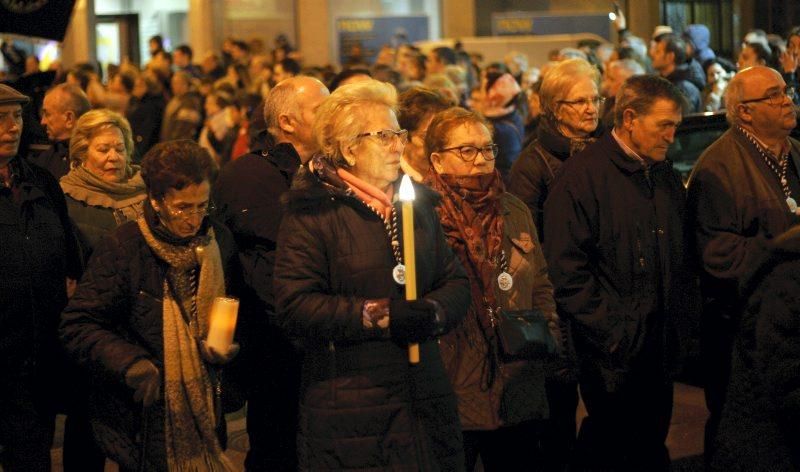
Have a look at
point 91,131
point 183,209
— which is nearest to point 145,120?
point 91,131

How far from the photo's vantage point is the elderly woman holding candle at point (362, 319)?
4.55 metres

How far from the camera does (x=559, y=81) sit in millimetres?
6926

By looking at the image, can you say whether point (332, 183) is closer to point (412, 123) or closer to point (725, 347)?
point (412, 123)

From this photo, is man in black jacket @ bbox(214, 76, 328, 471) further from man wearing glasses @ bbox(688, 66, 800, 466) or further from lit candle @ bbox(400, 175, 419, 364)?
man wearing glasses @ bbox(688, 66, 800, 466)

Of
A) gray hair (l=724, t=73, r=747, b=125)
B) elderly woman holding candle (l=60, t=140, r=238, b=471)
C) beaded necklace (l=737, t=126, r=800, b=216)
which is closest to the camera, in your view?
elderly woman holding candle (l=60, t=140, r=238, b=471)

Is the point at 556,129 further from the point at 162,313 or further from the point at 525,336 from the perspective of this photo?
the point at 162,313

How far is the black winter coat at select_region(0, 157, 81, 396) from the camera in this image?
5.42 m

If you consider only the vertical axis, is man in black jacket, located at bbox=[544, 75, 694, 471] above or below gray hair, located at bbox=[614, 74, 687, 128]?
below

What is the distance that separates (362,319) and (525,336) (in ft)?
3.32

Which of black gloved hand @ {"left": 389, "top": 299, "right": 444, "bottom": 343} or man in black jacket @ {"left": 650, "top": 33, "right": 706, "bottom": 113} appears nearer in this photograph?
black gloved hand @ {"left": 389, "top": 299, "right": 444, "bottom": 343}

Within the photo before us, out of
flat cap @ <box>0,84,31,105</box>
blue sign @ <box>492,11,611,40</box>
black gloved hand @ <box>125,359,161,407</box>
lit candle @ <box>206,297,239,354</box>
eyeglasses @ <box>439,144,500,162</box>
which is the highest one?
blue sign @ <box>492,11,611,40</box>

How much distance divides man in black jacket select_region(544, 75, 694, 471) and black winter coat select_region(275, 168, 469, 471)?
142 centimetres

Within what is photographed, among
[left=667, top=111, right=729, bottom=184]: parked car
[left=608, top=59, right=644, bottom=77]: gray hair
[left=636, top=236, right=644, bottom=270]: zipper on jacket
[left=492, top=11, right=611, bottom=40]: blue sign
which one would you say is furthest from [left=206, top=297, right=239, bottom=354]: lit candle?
[left=492, top=11, right=611, bottom=40]: blue sign

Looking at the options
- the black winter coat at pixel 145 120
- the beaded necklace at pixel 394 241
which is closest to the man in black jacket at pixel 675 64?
the black winter coat at pixel 145 120
